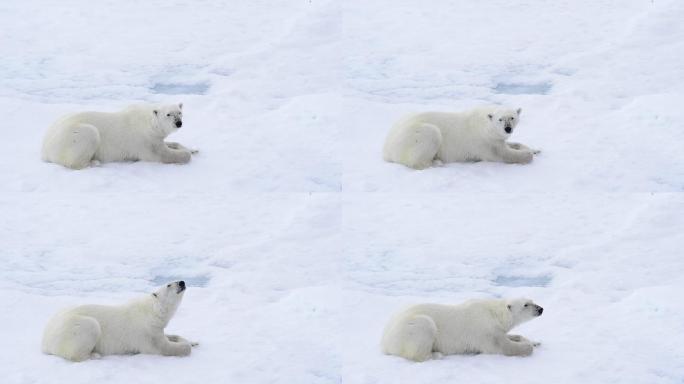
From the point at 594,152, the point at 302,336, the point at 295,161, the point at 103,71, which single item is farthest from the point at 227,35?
the point at 302,336

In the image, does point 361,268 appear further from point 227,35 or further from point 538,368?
point 227,35

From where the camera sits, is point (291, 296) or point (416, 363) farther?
point (291, 296)

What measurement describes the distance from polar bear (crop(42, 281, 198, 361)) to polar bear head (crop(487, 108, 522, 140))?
10.4 feet

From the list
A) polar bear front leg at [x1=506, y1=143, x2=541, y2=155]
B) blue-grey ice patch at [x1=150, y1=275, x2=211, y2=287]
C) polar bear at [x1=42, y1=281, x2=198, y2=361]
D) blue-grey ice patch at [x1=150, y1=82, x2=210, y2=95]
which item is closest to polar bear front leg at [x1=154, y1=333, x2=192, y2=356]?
polar bear at [x1=42, y1=281, x2=198, y2=361]

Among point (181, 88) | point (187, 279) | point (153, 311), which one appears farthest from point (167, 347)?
point (181, 88)

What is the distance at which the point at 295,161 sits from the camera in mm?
12039

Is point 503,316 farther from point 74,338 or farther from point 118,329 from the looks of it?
point 74,338

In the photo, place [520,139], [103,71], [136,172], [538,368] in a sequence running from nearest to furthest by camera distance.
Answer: [538,368] < [136,172] < [520,139] < [103,71]

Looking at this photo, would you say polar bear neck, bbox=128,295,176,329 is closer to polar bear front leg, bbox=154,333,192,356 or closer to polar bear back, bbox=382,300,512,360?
polar bear front leg, bbox=154,333,192,356

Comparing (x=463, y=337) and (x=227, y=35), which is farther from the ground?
(x=227, y=35)

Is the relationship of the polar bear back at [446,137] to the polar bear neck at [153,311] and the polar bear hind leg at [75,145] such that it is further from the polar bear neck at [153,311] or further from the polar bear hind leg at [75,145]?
the polar bear neck at [153,311]

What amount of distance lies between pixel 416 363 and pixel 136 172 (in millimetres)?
3332

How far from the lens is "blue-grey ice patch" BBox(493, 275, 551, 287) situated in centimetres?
1070

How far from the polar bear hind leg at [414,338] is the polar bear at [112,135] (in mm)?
2932
